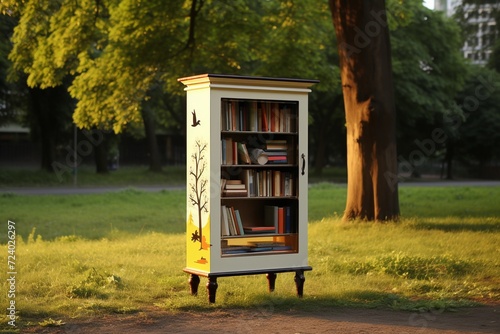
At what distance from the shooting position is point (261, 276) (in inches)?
564

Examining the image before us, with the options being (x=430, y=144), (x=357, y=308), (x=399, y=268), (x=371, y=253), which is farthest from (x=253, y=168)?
(x=430, y=144)

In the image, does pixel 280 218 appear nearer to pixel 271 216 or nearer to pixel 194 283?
pixel 271 216

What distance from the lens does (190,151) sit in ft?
40.1

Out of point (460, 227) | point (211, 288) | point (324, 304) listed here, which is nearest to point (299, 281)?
point (324, 304)

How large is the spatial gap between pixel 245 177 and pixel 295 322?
87.7 inches

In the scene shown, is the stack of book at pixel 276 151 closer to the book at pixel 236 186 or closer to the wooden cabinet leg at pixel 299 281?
the book at pixel 236 186

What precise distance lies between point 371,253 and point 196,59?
40.9 ft

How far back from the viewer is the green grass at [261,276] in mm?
12094

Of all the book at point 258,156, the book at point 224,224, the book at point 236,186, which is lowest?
the book at point 224,224

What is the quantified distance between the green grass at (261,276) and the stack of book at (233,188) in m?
1.39

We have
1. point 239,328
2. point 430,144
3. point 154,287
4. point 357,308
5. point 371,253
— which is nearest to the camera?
point 239,328

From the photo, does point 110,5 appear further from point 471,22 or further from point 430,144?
point 471,22

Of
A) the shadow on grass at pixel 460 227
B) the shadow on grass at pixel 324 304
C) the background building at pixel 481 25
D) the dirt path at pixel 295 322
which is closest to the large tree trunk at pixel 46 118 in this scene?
the shadow on grass at pixel 460 227

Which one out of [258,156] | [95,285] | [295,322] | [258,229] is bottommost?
[295,322]
